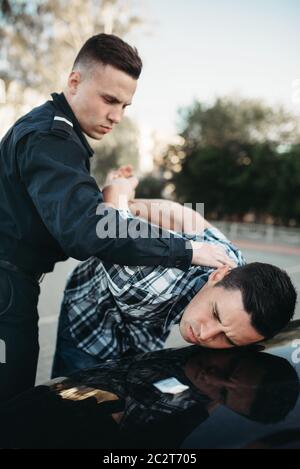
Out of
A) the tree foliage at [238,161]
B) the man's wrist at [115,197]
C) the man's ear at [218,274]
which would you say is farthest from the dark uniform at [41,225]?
the tree foliage at [238,161]

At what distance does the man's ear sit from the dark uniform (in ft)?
0.41

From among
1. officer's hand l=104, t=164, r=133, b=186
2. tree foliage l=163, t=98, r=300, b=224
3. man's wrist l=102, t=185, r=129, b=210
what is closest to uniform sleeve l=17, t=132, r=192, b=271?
man's wrist l=102, t=185, r=129, b=210

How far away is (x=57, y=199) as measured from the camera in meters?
1.46

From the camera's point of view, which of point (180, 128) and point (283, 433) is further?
point (180, 128)

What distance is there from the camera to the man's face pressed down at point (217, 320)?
163 cm

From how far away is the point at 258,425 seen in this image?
115 centimetres

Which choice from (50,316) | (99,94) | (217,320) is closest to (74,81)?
(99,94)

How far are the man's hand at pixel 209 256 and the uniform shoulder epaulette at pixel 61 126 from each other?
0.66m

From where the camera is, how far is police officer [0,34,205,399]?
1483 mm

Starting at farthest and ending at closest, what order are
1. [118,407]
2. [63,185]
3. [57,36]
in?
[57,36] → [63,185] → [118,407]

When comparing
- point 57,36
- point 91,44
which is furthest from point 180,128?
point 91,44

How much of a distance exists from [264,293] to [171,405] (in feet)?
2.01

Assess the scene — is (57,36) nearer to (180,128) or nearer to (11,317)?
(180,128)
